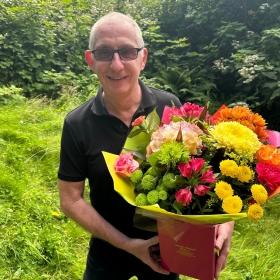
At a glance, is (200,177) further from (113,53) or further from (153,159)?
(113,53)

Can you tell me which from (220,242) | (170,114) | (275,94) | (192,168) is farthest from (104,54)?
(275,94)

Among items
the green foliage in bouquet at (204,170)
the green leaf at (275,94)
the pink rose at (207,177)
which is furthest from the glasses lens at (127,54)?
the green leaf at (275,94)

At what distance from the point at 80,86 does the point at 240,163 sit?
6.01 metres

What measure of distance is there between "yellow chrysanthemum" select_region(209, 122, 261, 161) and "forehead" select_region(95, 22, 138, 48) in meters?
0.68

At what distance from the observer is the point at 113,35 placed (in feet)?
A: 5.41

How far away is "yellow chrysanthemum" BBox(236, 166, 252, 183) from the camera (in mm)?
1106

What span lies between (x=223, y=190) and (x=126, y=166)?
0.36 metres

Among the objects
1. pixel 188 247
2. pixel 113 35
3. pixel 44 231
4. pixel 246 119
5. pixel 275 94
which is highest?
pixel 113 35

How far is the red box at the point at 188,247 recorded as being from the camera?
1.23 meters

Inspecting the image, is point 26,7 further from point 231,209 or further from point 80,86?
point 231,209

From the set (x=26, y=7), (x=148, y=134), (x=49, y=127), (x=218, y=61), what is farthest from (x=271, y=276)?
(x=26, y=7)

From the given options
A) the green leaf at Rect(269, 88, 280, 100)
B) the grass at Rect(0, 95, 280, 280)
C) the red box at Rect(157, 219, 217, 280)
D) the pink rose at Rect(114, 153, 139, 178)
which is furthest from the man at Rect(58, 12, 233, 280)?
the green leaf at Rect(269, 88, 280, 100)

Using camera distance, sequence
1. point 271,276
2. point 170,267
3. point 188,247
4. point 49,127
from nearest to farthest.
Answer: point 188,247
point 170,267
point 271,276
point 49,127

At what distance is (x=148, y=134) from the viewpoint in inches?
54.5
